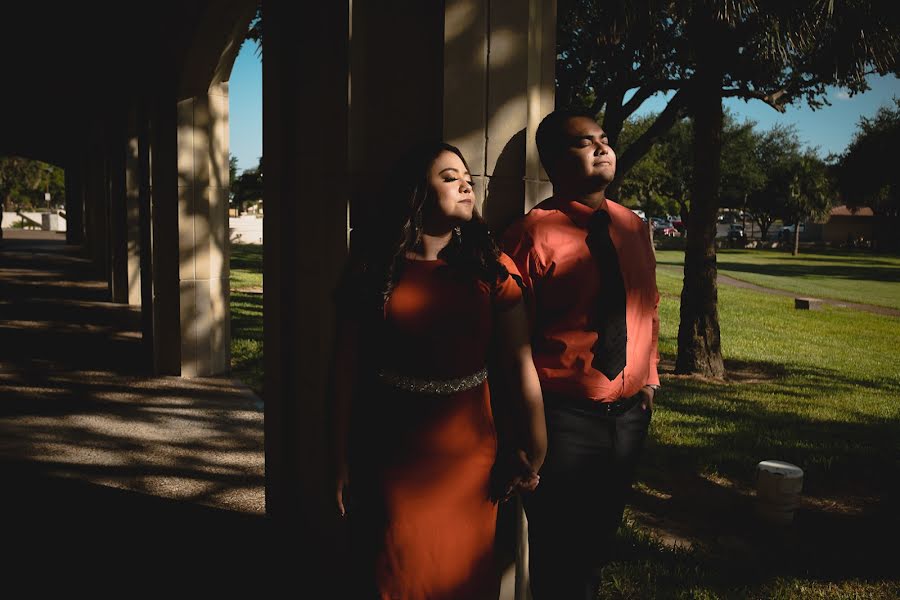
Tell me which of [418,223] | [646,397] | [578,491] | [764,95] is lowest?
[578,491]

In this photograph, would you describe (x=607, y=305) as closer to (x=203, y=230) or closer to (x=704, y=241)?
(x=203, y=230)

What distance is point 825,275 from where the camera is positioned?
3038 centimetres

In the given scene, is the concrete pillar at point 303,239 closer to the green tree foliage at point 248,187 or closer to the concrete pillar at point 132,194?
the concrete pillar at point 132,194

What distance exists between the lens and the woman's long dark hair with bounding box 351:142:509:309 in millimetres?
2088

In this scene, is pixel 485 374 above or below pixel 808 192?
below

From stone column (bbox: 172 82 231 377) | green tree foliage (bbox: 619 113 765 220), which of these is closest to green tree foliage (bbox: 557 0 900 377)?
stone column (bbox: 172 82 231 377)

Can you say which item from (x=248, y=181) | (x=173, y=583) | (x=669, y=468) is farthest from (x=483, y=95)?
(x=248, y=181)

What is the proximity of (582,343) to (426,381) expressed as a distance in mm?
573

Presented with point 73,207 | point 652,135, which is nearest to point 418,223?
point 652,135

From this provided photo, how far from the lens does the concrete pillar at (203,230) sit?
7531 mm

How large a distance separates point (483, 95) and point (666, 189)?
56.2m

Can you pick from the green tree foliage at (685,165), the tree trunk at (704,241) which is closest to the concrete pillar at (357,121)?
the tree trunk at (704,241)

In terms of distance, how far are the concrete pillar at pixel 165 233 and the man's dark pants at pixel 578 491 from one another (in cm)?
618

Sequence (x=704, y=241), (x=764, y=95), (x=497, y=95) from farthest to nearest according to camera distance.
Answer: (x=764, y=95), (x=704, y=241), (x=497, y=95)
